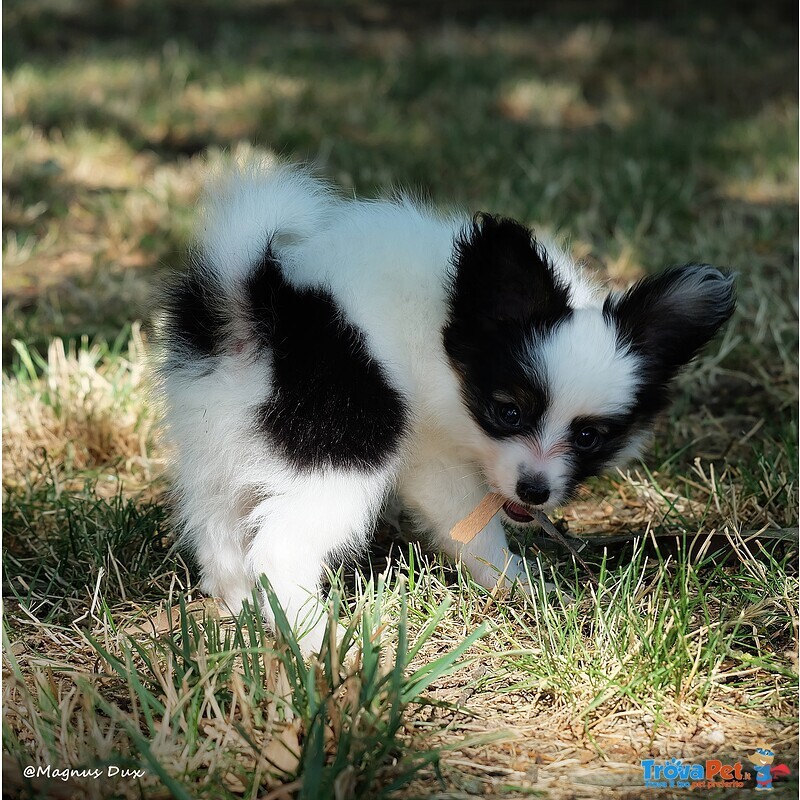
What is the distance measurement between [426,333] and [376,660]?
1008 millimetres

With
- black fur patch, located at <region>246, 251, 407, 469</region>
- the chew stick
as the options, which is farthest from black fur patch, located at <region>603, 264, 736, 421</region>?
black fur patch, located at <region>246, 251, 407, 469</region>

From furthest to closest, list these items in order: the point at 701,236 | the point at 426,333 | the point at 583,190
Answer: the point at 583,190 < the point at 701,236 < the point at 426,333

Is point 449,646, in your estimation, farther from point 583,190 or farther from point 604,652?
point 583,190

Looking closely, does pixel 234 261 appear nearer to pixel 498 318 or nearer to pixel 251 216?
pixel 251 216

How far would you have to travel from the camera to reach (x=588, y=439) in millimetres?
2906

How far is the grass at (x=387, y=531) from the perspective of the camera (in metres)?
2.29

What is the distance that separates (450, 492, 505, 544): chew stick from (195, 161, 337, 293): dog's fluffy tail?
2.95ft

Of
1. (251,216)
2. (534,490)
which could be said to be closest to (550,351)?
(534,490)

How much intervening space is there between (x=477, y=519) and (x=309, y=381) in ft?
2.27

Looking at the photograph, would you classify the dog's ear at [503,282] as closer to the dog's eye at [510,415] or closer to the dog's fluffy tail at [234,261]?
the dog's eye at [510,415]

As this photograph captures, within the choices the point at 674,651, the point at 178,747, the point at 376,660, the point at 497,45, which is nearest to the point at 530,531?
the point at 674,651

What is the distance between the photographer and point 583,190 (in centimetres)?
638

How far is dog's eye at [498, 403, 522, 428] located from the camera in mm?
2873

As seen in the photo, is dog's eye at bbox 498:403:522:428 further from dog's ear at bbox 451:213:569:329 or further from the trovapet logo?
the trovapet logo
